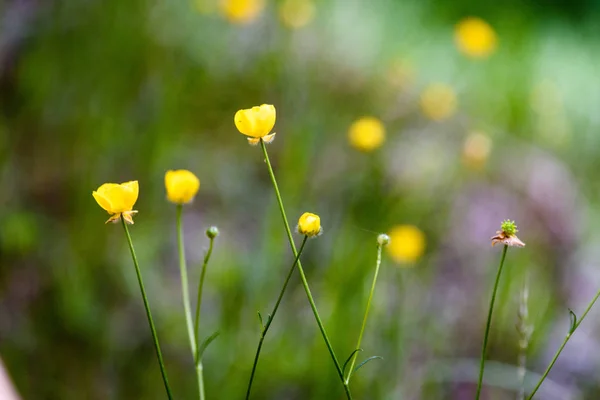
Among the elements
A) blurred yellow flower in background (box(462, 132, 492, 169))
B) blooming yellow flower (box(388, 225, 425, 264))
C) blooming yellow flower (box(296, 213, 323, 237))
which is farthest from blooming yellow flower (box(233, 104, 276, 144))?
blurred yellow flower in background (box(462, 132, 492, 169))

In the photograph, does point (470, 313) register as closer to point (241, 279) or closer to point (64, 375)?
point (241, 279)

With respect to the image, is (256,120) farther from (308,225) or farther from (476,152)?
(476,152)

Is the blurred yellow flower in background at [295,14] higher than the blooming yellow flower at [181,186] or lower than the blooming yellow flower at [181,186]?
higher

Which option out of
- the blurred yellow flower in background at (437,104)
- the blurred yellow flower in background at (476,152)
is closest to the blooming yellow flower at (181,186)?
the blurred yellow flower in background at (476,152)

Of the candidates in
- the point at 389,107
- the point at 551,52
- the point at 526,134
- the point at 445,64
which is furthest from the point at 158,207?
the point at 551,52

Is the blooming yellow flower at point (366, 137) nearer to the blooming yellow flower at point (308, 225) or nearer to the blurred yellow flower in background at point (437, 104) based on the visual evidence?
Answer: the blurred yellow flower in background at point (437, 104)

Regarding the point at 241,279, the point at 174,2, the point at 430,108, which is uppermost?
the point at 174,2
